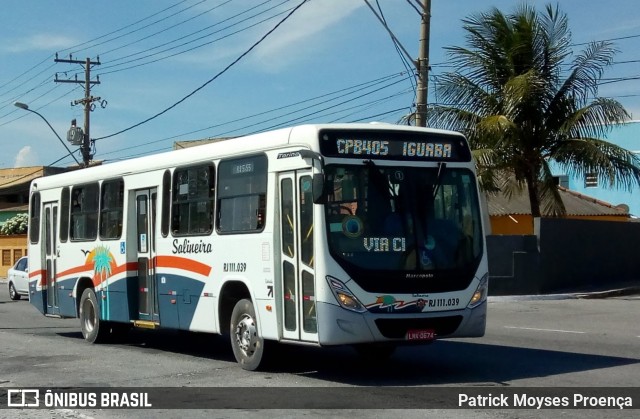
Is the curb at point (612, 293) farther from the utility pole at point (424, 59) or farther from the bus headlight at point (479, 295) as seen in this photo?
the bus headlight at point (479, 295)

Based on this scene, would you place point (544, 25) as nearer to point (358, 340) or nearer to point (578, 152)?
point (578, 152)

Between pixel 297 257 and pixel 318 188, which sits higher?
pixel 318 188

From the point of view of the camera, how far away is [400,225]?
11.2m

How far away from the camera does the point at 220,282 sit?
42.4 ft

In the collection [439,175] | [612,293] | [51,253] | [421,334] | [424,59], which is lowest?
Result: [612,293]

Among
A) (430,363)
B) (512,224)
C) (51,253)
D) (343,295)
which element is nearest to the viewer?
(343,295)

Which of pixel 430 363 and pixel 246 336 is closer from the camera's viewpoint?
pixel 246 336

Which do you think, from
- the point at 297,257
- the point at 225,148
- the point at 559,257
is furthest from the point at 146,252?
the point at 559,257

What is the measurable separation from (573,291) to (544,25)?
7.93 meters

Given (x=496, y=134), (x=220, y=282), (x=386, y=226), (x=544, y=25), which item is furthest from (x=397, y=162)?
(x=544, y=25)

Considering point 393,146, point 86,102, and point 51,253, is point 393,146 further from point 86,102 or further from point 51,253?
point 86,102

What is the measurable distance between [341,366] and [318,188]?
3.29 meters

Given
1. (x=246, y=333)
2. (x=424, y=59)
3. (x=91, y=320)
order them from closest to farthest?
(x=246, y=333)
(x=91, y=320)
(x=424, y=59)

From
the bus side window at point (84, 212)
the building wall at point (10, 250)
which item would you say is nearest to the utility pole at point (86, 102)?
the building wall at point (10, 250)
